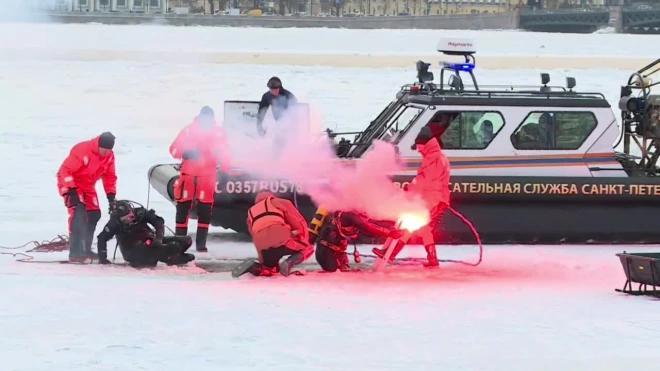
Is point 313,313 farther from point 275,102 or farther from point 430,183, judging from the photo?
point 275,102

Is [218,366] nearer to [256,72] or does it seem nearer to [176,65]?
[256,72]

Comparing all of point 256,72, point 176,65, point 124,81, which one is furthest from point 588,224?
point 176,65

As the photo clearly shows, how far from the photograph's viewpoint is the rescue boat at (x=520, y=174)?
36.8ft

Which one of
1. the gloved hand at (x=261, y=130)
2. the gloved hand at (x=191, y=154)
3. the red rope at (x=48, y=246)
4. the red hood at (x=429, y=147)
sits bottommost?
the red rope at (x=48, y=246)

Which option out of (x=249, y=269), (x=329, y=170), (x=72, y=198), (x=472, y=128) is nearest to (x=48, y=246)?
(x=72, y=198)

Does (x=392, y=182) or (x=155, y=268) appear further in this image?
(x=392, y=182)

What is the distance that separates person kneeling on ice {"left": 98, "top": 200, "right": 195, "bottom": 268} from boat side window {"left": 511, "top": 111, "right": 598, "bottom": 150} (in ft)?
12.1

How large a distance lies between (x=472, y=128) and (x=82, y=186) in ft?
12.4

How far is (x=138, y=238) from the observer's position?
9812mm

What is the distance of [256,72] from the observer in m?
33.1

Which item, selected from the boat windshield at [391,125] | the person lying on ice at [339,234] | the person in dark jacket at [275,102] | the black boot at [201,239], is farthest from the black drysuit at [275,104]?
the person lying on ice at [339,234]

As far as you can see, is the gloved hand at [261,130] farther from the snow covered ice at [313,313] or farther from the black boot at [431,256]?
the black boot at [431,256]

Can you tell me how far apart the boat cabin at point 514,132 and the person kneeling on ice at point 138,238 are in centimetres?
257

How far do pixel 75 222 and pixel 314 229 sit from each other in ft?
6.75
